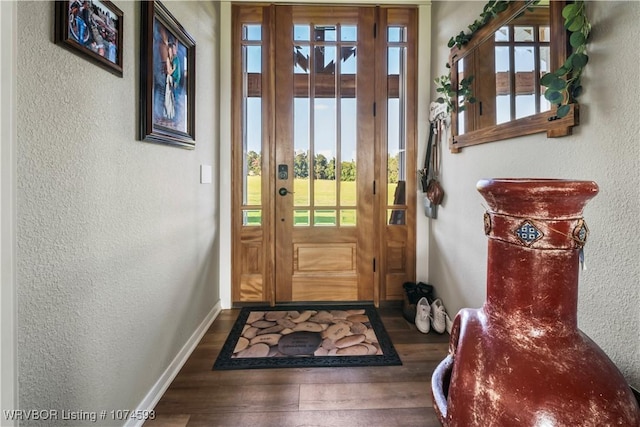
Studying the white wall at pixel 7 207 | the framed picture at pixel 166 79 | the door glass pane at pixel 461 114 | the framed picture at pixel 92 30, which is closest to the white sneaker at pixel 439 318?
the door glass pane at pixel 461 114

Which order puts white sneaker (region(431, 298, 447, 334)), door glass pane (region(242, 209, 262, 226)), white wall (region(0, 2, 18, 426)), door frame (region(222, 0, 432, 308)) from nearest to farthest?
white wall (region(0, 2, 18, 426)), white sneaker (region(431, 298, 447, 334)), door frame (region(222, 0, 432, 308)), door glass pane (region(242, 209, 262, 226))

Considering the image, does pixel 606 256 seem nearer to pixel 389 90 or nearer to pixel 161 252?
pixel 161 252

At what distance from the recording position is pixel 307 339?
2.03 m

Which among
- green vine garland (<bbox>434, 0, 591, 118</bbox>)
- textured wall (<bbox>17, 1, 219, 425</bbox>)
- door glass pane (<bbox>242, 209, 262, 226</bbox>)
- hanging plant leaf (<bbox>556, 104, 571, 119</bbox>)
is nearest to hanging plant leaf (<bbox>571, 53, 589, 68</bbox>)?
green vine garland (<bbox>434, 0, 591, 118</bbox>)

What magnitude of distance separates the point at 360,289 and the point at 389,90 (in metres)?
1.68

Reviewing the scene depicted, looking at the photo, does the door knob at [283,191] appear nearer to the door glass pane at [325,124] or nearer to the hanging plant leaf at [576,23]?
the door glass pane at [325,124]

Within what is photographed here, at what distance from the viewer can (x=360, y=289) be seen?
258 cm

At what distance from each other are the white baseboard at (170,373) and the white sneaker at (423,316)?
1.52m

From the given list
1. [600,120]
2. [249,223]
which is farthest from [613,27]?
[249,223]

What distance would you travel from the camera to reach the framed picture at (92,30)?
2.91 ft

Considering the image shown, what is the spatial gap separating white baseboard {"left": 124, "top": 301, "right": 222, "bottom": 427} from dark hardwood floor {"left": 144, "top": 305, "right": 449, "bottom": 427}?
3cm

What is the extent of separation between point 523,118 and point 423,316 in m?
1.43

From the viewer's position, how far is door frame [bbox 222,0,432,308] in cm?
243

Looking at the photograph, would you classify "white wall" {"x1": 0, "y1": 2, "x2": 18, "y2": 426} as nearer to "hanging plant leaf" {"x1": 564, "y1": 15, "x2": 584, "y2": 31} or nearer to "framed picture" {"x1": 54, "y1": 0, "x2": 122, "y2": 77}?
"framed picture" {"x1": 54, "y1": 0, "x2": 122, "y2": 77}
